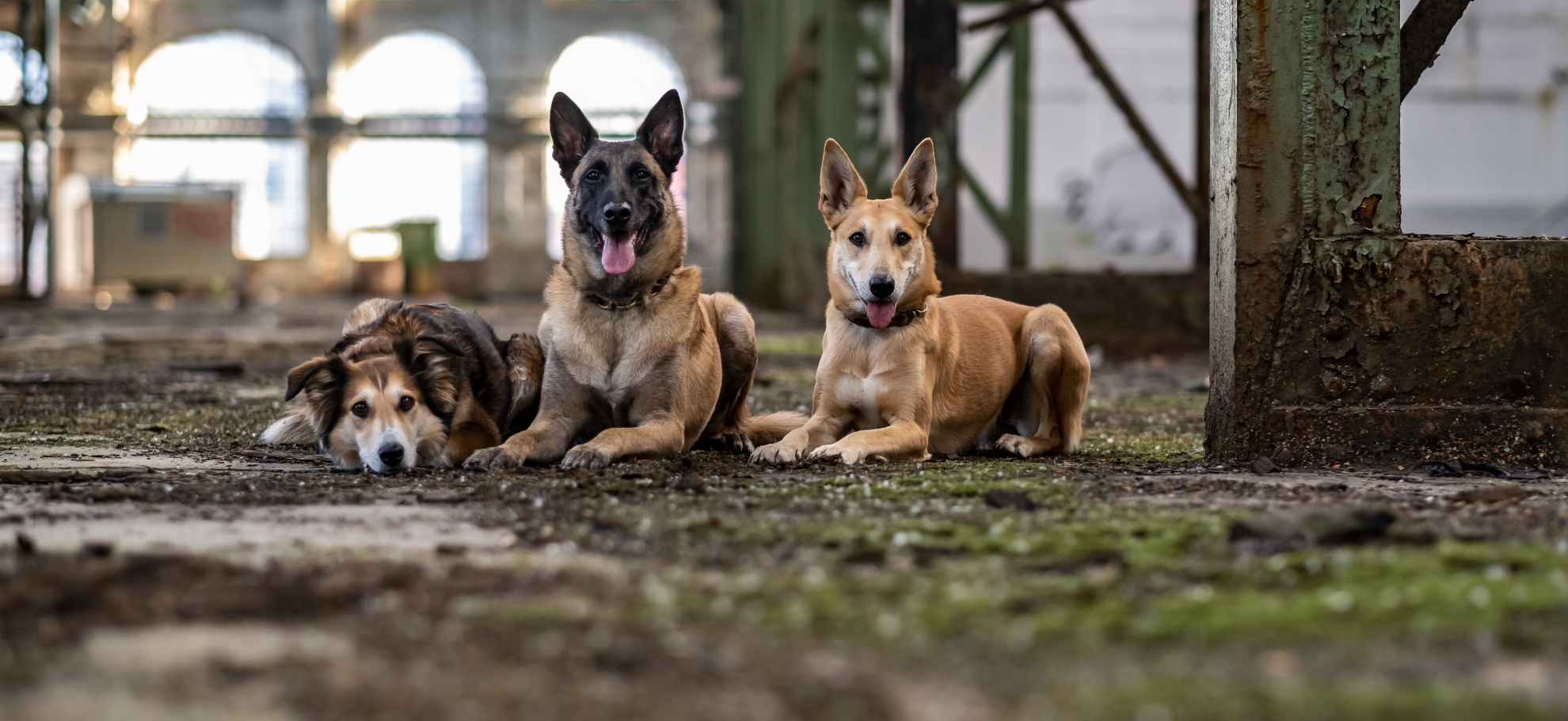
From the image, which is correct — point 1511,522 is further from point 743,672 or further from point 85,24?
point 85,24

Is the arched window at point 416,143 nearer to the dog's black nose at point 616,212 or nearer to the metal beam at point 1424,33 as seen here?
the dog's black nose at point 616,212

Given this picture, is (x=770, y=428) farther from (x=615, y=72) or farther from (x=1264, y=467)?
(x=615, y=72)

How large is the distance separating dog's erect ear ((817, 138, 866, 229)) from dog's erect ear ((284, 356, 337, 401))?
79.6 inches

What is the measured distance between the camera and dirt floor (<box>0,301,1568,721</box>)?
1.83m

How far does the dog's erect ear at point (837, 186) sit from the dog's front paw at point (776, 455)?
997mm

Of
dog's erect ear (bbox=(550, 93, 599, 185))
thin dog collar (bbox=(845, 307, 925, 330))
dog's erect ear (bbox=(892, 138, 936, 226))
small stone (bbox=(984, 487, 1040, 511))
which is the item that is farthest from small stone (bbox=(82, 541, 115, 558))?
dog's erect ear (bbox=(892, 138, 936, 226))

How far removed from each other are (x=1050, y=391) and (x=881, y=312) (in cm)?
99

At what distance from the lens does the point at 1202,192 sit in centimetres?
1056

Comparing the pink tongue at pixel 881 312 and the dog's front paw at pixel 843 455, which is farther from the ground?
the pink tongue at pixel 881 312

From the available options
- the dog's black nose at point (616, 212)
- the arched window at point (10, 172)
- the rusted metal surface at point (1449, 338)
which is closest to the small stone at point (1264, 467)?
the rusted metal surface at point (1449, 338)

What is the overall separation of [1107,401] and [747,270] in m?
16.6

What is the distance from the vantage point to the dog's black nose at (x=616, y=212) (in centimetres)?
495

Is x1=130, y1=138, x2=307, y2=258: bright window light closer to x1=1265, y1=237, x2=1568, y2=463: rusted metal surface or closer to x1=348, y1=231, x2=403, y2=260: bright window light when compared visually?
x1=348, y1=231, x2=403, y2=260: bright window light

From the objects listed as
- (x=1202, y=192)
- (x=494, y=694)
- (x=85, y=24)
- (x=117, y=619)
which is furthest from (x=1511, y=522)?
(x=85, y=24)
